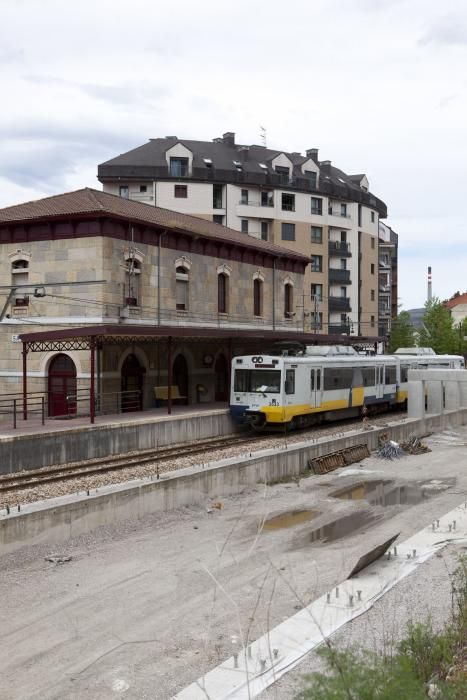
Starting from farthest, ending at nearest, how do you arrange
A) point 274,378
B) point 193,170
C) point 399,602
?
point 193,170, point 274,378, point 399,602

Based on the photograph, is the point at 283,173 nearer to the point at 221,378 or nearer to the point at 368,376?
the point at 221,378

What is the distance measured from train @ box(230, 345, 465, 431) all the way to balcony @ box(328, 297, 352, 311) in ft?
Result: 106

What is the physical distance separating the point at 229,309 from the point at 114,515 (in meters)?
24.1

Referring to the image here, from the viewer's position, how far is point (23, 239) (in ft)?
101

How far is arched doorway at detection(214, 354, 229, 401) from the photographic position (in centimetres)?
3803

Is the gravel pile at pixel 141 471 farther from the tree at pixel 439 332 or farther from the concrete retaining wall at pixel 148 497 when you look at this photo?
the tree at pixel 439 332

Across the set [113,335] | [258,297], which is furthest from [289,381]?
[258,297]

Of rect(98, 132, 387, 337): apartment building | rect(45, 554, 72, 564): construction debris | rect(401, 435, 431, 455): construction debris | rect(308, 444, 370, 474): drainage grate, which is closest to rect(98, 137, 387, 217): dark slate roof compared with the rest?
rect(98, 132, 387, 337): apartment building

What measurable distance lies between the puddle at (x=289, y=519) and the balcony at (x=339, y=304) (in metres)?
51.0

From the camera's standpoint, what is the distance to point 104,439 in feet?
79.0

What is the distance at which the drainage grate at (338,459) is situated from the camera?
2192cm

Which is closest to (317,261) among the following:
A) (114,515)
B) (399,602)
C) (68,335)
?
(68,335)

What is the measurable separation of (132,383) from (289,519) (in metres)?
17.0

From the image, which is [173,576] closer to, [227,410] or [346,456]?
[346,456]
